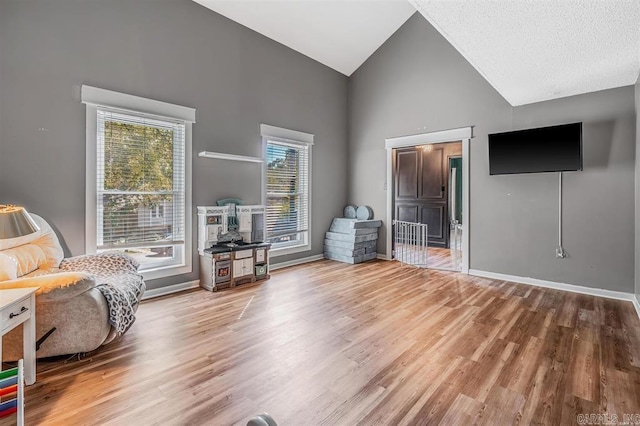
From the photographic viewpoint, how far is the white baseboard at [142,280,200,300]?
382 centimetres

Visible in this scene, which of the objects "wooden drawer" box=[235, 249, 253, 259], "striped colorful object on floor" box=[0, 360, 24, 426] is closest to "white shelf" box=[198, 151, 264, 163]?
"wooden drawer" box=[235, 249, 253, 259]

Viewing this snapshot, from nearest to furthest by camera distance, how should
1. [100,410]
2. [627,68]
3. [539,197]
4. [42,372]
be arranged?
[100,410] → [42,372] → [627,68] → [539,197]

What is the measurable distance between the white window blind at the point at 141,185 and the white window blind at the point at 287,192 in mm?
1571

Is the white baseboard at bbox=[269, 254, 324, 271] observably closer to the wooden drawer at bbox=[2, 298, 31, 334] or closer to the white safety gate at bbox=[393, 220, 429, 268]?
the white safety gate at bbox=[393, 220, 429, 268]

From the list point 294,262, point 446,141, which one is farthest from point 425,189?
point 294,262

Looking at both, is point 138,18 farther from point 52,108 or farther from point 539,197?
point 539,197

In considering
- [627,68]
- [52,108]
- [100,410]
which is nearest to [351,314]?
[100,410]

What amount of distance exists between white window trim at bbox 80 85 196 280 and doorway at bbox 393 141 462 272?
460 centimetres

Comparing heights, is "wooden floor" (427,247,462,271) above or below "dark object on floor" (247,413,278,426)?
below

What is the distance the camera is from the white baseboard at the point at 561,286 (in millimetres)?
3904

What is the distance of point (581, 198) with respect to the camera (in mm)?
4148

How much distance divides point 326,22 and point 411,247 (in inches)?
178

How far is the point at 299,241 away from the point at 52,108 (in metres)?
3.96

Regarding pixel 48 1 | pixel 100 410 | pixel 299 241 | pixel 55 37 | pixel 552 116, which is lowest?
pixel 100 410
